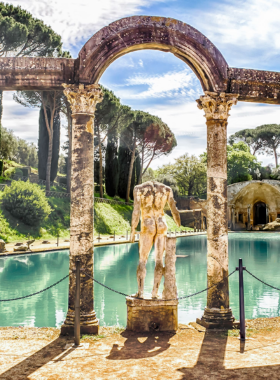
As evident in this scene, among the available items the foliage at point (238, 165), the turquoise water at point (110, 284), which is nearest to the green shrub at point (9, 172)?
the turquoise water at point (110, 284)

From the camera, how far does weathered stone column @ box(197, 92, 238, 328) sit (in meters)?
6.32

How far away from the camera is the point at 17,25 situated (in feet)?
75.0

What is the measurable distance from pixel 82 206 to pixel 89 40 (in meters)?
2.65

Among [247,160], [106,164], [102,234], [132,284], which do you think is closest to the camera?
[132,284]

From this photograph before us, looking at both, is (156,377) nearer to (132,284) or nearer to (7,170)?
(132,284)

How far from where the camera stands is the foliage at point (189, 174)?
4662 cm

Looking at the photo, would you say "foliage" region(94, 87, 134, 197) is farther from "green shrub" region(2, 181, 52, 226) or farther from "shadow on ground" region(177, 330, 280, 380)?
"shadow on ground" region(177, 330, 280, 380)

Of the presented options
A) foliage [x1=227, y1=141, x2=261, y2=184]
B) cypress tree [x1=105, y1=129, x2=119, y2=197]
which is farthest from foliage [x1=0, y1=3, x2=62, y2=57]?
foliage [x1=227, y1=141, x2=261, y2=184]

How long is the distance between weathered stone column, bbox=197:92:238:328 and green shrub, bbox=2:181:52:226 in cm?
1584

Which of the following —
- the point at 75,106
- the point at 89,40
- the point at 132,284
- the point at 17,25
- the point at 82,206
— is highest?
the point at 17,25

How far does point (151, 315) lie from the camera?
5961 millimetres

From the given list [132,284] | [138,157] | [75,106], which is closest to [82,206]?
[75,106]

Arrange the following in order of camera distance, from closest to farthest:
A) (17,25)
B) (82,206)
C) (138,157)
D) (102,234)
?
(82,206) < (17,25) < (102,234) < (138,157)

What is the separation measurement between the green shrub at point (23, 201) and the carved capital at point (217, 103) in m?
15.9
